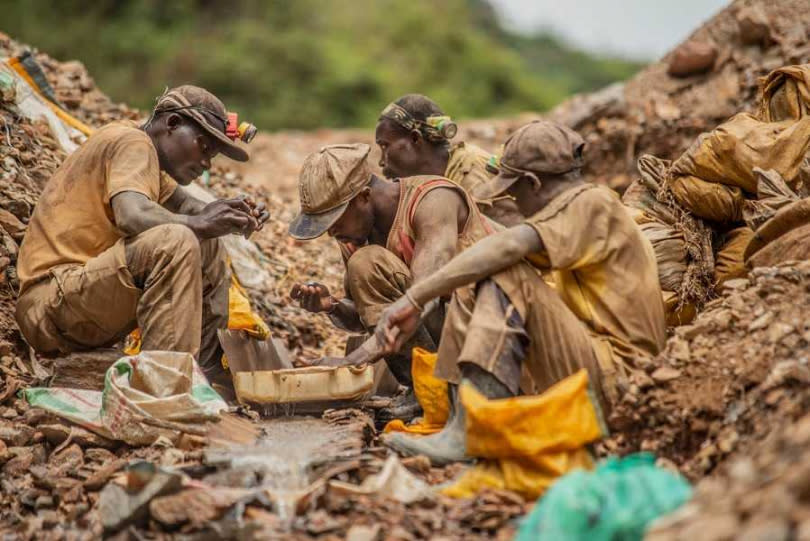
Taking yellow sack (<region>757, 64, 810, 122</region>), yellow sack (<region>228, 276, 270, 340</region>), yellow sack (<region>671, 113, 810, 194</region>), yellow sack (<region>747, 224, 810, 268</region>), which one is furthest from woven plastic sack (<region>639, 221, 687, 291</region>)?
yellow sack (<region>228, 276, 270, 340</region>)

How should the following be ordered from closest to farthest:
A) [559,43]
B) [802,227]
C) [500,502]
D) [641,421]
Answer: [500,502], [641,421], [802,227], [559,43]

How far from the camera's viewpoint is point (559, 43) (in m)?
31.1

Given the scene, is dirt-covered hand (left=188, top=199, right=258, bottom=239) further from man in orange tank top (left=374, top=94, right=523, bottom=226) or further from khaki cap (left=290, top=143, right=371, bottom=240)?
man in orange tank top (left=374, top=94, right=523, bottom=226)

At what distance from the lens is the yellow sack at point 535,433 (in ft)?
12.2

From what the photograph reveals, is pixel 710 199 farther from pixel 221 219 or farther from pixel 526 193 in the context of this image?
pixel 221 219

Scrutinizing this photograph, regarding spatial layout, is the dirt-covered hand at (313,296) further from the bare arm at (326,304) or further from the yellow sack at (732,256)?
the yellow sack at (732,256)

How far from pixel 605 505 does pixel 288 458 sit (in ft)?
4.34

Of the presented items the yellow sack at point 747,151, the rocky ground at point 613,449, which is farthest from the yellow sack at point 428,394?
the yellow sack at point 747,151

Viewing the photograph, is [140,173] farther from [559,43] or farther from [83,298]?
[559,43]

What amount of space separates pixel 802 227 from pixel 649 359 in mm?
1074

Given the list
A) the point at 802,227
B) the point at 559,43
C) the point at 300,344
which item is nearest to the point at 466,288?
the point at 802,227

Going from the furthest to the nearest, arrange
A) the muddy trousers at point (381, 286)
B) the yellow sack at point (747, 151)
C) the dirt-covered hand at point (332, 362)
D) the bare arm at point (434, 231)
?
the yellow sack at point (747, 151), the muddy trousers at point (381, 286), the dirt-covered hand at point (332, 362), the bare arm at point (434, 231)

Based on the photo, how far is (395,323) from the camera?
4.20 metres

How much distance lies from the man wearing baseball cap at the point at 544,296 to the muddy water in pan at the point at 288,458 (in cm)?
27
